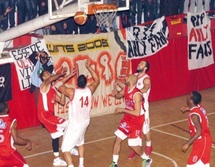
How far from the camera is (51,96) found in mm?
13750

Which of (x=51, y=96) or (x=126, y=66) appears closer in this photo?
(x=51, y=96)

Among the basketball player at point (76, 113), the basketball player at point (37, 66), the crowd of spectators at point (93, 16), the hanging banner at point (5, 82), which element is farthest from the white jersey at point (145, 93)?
the crowd of spectators at point (93, 16)

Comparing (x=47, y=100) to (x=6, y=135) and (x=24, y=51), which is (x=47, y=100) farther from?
(x=24, y=51)

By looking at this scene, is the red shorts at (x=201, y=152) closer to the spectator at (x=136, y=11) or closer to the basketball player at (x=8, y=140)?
the basketball player at (x=8, y=140)

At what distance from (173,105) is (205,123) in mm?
7284

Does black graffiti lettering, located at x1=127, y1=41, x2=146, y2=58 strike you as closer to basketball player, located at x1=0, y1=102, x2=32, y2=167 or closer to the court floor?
the court floor

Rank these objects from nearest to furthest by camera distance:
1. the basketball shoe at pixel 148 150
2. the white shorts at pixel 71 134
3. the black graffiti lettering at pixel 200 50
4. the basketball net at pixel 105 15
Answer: the white shorts at pixel 71 134
the basketball shoe at pixel 148 150
the basketball net at pixel 105 15
the black graffiti lettering at pixel 200 50

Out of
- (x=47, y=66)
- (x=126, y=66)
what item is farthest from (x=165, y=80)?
(x=47, y=66)

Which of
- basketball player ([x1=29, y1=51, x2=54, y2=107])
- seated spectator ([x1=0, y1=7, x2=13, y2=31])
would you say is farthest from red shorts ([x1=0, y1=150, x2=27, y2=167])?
seated spectator ([x1=0, y1=7, x2=13, y2=31])

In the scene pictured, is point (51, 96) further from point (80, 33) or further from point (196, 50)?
point (196, 50)

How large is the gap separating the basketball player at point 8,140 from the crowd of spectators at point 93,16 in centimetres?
706

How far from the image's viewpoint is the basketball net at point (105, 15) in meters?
14.7

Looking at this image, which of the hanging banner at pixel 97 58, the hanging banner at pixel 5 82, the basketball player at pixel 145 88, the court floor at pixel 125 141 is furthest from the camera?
the hanging banner at pixel 97 58

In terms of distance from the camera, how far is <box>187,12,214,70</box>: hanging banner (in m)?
19.7
